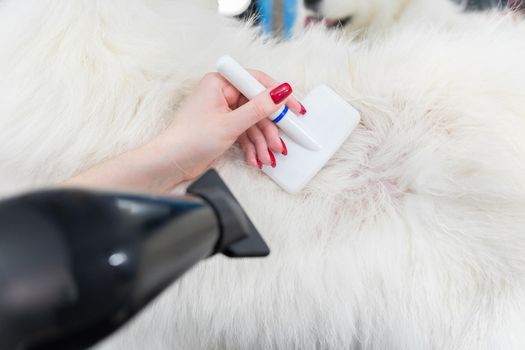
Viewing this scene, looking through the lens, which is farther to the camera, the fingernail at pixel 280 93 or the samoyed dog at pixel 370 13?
the samoyed dog at pixel 370 13

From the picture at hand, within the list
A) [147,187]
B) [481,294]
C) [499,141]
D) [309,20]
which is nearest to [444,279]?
[481,294]

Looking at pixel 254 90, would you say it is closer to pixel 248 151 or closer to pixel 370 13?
pixel 248 151

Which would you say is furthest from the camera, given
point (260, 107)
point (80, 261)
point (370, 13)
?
point (370, 13)

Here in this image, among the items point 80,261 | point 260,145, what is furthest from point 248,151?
point 80,261

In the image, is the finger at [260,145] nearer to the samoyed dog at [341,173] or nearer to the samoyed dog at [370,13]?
the samoyed dog at [341,173]

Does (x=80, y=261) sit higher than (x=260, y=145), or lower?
higher

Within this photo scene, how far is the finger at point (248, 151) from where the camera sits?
505 mm

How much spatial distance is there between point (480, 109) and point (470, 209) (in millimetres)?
105

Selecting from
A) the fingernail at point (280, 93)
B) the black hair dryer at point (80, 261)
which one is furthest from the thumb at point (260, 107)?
the black hair dryer at point (80, 261)

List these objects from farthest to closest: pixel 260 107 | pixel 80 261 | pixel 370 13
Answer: pixel 370 13 → pixel 260 107 → pixel 80 261

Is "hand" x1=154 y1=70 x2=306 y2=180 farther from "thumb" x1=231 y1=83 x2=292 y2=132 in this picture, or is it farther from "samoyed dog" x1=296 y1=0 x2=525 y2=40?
"samoyed dog" x1=296 y1=0 x2=525 y2=40

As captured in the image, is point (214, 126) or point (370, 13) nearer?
point (214, 126)

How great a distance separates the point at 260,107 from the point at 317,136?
0.07m

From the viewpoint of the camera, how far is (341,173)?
498mm
